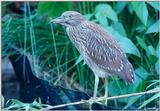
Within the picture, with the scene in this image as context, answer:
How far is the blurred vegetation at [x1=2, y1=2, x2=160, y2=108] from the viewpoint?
3818 millimetres

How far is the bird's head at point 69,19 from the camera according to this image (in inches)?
126

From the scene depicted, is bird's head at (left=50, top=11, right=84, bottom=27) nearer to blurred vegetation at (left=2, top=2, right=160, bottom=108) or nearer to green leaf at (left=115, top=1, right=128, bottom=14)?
blurred vegetation at (left=2, top=2, right=160, bottom=108)

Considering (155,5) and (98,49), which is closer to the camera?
(98,49)

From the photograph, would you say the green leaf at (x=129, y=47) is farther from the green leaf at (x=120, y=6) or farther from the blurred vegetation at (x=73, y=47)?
the green leaf at (x=120, y=6)

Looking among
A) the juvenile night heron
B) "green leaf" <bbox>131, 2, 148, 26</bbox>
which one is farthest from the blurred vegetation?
the juvenile night heron

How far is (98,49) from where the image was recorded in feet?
10.8

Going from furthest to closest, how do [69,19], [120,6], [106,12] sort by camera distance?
[120,6], [106,12], [69,19]

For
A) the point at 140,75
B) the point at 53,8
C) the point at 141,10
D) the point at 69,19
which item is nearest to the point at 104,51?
the point at 69,19

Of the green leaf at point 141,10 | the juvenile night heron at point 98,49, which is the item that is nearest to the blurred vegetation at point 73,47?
the green leaf at point 141,10

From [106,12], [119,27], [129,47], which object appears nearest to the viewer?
[129,47]

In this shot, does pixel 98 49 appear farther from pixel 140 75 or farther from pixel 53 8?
pixel 53 8

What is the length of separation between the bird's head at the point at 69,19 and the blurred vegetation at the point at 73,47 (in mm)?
464

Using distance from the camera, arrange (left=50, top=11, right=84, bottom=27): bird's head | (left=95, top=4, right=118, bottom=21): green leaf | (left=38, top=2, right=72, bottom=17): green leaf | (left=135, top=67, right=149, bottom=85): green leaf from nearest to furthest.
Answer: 1. (left=50, top=11, right=84, bottom=27): bird's head
2. (left=135, top=67, right=149, bottom=85): green leaf
3. (left=95, top=4, right=118, bottom=21): green leaf
4. (left=38, top=2, right=72, bottom=17): green leaf

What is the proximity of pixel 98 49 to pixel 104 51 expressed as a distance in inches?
1.3
